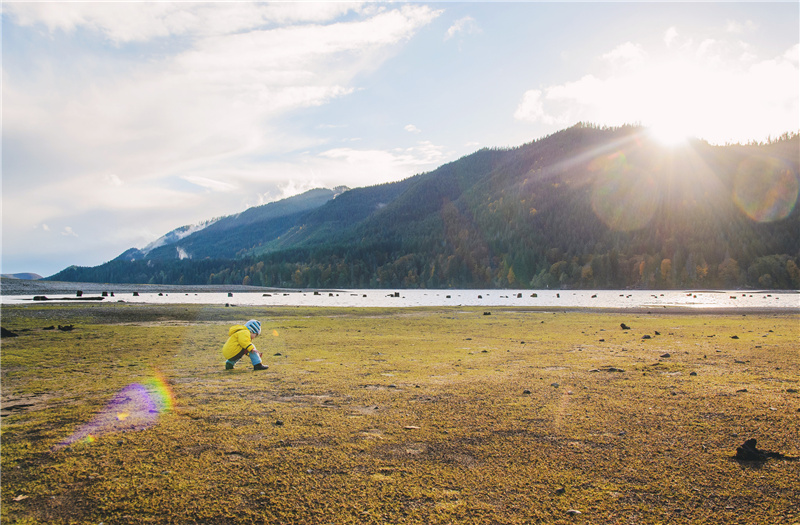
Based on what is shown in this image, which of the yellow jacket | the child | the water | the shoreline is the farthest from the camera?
the water

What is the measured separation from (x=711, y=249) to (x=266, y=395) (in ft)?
657

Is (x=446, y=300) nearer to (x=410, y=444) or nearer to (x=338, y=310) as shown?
(x=338, y=310)

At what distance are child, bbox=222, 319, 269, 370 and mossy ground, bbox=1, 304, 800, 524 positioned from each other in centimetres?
50

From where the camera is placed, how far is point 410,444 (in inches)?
242

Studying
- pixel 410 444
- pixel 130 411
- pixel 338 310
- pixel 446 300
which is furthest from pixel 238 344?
pixel 446 300

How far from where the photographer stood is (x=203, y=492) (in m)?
4.75

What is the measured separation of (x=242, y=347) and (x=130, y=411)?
450 centimetres

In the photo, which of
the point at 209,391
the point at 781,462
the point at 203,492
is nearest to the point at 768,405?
the point at 781,462

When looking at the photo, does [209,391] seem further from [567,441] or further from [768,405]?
[768,405]

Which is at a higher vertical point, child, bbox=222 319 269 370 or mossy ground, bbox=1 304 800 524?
child, bbox=222 319 269 370

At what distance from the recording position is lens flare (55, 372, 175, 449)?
258 inches

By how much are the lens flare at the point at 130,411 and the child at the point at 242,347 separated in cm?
216

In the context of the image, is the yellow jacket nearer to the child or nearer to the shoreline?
the child

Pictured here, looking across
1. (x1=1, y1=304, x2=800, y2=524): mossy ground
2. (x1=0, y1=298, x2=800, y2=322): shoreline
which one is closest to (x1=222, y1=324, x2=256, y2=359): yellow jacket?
(x1=1, y1=304, x2=800, y2=524): mossy ground
